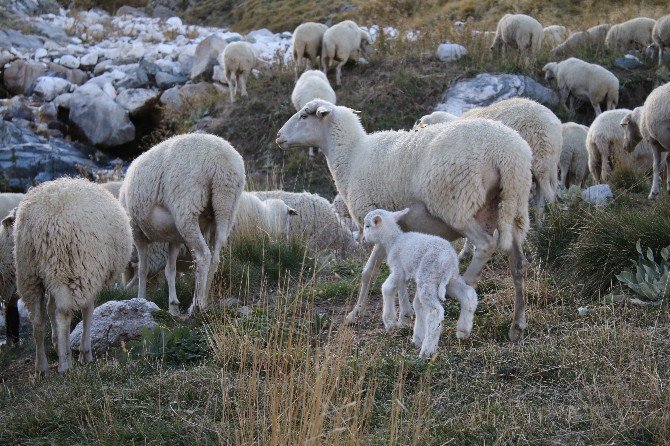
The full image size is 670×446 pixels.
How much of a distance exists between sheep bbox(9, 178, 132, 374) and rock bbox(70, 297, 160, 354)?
0.26 meters

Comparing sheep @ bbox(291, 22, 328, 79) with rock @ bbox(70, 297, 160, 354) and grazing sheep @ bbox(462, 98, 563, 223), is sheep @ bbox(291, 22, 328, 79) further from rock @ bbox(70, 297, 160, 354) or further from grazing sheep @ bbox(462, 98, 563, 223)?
rock @ bbox(70, 297, 160, 354)

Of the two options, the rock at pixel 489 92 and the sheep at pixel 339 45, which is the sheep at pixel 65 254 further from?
the sheep at pixel 339 45

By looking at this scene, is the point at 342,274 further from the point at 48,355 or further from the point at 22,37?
the point at 22,37

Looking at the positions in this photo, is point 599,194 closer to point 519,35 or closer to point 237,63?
point 519,35

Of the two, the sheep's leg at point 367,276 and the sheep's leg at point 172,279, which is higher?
the sheep's leg at point 367,276

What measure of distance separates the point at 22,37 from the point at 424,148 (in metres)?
26.1

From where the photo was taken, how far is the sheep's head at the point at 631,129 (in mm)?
11688

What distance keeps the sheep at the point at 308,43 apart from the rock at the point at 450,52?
295cm

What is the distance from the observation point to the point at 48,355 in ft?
25.3

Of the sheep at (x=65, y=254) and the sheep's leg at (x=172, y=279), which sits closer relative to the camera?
the sheep at (x=65, y=254)

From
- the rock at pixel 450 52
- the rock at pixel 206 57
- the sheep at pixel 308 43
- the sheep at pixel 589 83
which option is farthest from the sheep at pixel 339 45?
the rock at pixel 206 57

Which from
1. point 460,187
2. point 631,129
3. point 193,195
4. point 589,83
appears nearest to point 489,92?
point 589,83

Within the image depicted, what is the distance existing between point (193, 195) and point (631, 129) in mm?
6730

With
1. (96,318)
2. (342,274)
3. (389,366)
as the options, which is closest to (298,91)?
(342,274)
